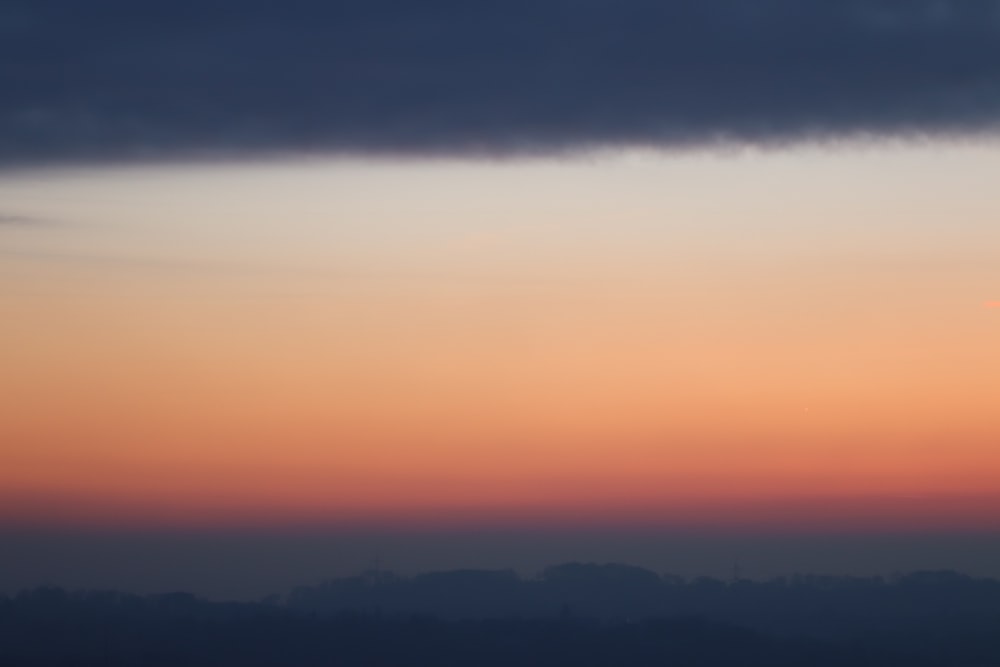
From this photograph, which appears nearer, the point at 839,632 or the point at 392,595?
the point at 839,632

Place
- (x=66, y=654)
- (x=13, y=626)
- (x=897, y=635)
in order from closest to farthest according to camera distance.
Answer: (x=66, y=654), (x=13, y=626), (x=897, y=635)

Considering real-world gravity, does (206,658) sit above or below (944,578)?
below

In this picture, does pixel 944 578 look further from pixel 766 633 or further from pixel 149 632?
pixel 149 632

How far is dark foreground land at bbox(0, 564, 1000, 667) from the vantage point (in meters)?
111

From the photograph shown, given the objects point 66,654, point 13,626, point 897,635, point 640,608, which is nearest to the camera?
point 66,654

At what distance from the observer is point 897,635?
392 feet

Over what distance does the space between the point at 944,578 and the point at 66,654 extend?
80814mm

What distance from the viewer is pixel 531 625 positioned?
125m

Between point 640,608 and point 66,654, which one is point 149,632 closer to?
point 66,654

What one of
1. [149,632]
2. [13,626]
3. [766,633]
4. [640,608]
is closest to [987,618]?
[766,633]

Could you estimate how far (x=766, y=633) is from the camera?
12269 centimetres

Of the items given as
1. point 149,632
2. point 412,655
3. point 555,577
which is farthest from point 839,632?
point 149,632

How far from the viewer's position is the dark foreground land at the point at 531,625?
111 meters

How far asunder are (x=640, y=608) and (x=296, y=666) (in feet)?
119
